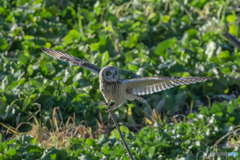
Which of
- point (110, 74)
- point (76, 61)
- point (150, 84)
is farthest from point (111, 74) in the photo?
point (76, 61)

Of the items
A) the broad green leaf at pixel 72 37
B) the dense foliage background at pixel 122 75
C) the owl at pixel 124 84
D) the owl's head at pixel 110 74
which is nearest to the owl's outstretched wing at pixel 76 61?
the owl at pixel 124 84

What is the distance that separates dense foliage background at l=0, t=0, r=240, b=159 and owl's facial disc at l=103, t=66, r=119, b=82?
3.51 ft

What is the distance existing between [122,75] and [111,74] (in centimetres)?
308

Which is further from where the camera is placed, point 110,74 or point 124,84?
point 124,84

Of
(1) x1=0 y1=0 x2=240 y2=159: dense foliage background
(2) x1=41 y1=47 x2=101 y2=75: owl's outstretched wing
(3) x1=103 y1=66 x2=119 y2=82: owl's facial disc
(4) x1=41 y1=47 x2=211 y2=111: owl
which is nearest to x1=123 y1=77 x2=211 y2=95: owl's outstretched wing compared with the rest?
(4) x1=41 y1=47 x2=211 y2=111: owl

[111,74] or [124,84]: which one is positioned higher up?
[111,74]

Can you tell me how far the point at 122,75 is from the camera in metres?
5.65

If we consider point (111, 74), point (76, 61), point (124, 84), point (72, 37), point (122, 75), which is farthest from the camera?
point (72, 37)

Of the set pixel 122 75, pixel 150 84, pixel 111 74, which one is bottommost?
pixel 122 75

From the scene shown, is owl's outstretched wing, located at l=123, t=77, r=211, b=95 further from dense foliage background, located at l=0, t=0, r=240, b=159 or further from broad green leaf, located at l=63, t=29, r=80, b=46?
broad green leaf, located at l=63, t=29, r=80, b=46

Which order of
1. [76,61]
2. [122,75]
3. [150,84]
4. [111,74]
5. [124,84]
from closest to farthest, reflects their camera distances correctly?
1. [111,74]
2. [124,84]
3. [150,84]
4. [76,61]
5. [122,75]

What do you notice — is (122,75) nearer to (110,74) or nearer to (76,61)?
(76,61)

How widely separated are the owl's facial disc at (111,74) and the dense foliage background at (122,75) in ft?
3.51

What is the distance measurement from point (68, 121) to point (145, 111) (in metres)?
1.19
